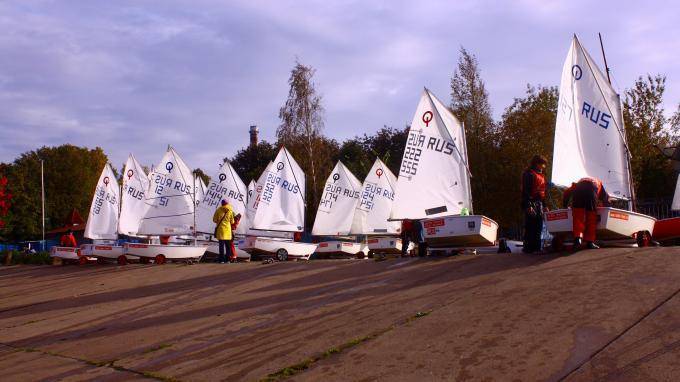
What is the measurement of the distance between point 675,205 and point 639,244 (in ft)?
39.0

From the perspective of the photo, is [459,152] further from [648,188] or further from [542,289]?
[648,188]

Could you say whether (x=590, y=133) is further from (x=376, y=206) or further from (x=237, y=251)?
(x=237, y=251)

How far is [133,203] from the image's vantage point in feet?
94.1

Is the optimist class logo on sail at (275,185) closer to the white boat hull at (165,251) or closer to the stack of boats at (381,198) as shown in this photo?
the stack of boats at (381,198)

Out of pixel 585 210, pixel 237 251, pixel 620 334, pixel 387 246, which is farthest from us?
pixel 237 251

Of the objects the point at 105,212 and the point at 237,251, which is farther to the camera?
the point at 105,212

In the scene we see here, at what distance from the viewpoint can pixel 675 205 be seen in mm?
21281

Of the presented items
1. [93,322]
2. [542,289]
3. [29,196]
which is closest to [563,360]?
[542,289]

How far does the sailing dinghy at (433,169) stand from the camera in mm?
16656

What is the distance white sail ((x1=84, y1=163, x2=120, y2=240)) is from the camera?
2898 centimetres

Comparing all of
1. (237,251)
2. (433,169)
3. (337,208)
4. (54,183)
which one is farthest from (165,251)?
(54,183)

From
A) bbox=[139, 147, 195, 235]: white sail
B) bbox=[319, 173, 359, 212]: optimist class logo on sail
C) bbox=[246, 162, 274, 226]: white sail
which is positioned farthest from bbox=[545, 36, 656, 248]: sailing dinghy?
bbox=[139, 147, 195, 235]: white sail

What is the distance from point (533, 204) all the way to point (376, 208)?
1804 cm

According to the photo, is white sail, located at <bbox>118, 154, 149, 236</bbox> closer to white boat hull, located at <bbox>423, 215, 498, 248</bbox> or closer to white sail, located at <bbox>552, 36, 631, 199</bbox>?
white boat hull, located at <bbox>423, 215, 498, 248</bbox>
